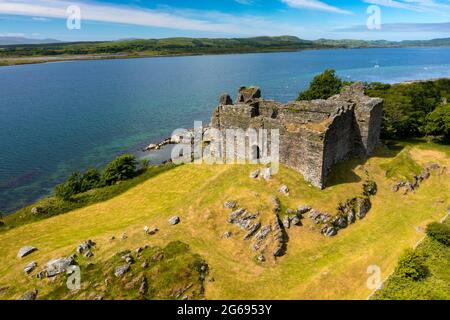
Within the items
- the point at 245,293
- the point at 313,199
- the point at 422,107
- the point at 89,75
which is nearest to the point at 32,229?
the point at 245,293

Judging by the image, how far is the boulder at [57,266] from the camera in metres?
24.2

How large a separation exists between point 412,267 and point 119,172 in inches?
1277

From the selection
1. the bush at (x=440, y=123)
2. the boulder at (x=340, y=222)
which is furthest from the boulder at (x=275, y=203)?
the bush at (x=440, y=123)

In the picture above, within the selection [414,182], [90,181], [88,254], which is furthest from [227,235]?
[90,181]

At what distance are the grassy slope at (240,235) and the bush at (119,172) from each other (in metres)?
5.22

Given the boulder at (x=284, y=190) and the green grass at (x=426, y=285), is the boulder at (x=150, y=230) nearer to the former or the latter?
the boulder at (x=284, y=190)

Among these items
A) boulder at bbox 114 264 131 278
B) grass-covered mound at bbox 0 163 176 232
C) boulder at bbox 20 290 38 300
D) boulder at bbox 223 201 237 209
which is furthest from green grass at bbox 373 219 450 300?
grass-covered mound at bbox 0 163 176 232

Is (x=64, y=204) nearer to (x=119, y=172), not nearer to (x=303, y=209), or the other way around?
(x=119, y=172)

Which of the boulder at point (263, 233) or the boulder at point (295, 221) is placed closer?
the boulder at point (263, 233)

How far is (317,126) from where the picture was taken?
99.8ft

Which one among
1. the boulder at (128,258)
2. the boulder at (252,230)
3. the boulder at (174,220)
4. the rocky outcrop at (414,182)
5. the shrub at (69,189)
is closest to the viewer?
the boulder at (128,258)

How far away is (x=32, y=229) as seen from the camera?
32781 millimetres
